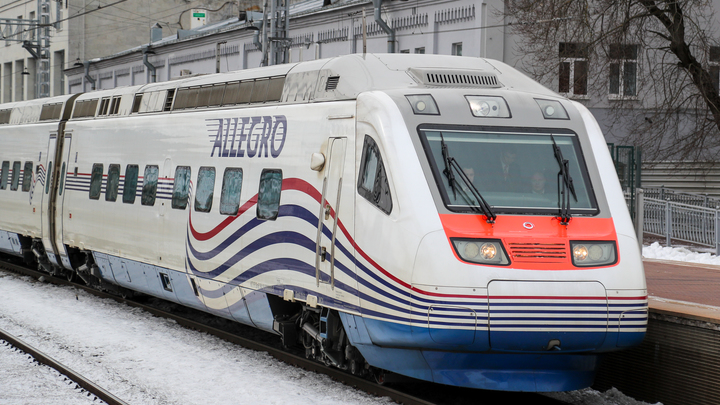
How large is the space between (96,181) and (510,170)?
7.91 meters

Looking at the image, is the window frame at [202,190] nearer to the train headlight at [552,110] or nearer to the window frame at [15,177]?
the train headlight at [552,110]

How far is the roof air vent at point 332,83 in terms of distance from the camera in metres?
8.75

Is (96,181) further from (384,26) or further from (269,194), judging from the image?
(384,26)

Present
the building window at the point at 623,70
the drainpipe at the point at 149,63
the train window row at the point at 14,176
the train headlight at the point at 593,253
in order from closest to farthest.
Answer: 1. the train headlight at the point at 593,253
2. the train window row at the point at 14,176
3. the building window at the point at 623,70
4. the drainpipe at the point at 149,63

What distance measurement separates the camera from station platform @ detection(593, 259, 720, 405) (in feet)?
25.4

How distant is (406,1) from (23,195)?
1342 centimetres

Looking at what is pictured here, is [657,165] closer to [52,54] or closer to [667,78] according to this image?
[667,78]

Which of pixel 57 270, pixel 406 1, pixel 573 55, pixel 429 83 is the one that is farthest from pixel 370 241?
pixel 406 1

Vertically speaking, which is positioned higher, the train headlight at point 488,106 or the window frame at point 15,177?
the train headlight at point 488,106

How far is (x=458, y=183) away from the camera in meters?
7.62

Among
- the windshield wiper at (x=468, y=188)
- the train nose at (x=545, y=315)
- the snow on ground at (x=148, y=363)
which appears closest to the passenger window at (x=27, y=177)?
the snow on ground at (x=148, y=363)

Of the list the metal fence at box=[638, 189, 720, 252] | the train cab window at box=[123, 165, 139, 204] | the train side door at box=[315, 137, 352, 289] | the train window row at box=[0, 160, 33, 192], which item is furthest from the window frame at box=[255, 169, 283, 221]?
the metal fence at box=[638, 189, 720, 252]

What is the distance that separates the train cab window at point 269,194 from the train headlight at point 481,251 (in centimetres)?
262

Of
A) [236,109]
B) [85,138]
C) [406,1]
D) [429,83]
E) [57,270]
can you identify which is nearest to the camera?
[429,83]
